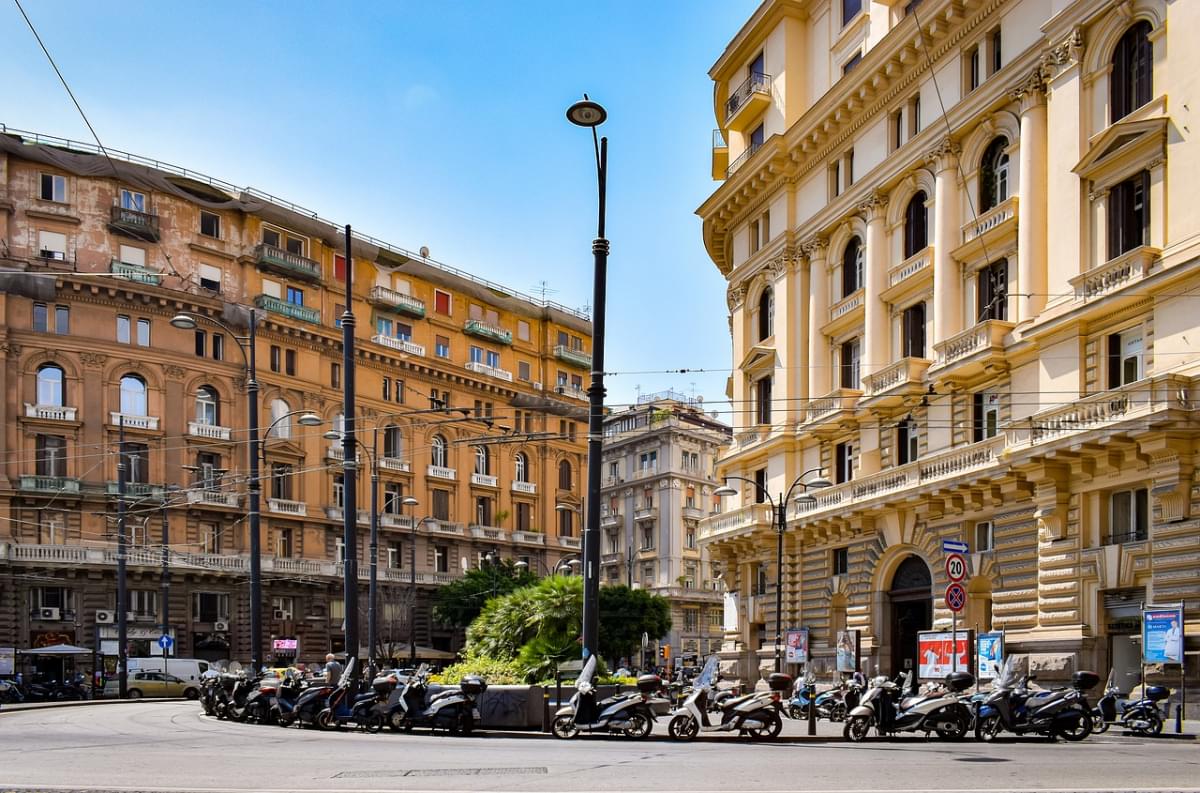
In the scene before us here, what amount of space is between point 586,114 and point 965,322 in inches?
628

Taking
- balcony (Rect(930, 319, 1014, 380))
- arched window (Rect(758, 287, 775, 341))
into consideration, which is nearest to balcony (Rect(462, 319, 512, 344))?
arched window (Rect(758, 287, 775, 341))

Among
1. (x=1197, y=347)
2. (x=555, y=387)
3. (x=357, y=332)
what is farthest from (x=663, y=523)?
(x=1197, y=347)

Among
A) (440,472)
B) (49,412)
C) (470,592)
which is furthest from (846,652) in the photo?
(440,472)

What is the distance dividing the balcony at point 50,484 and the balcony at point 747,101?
31.5m

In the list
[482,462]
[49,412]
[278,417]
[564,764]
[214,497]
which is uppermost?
[49,412]

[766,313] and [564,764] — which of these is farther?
[766,313]

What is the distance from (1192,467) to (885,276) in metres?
12.2

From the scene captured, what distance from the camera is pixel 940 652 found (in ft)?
86.3

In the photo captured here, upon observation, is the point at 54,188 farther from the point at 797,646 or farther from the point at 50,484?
the point at 797,646

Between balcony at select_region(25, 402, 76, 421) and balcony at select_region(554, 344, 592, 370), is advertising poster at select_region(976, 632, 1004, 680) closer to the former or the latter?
balcony at select_region(25, 402, 76, 421)

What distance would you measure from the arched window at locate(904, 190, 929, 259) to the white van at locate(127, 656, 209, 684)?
29563 mm

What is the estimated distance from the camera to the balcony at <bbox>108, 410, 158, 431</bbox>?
5509cm

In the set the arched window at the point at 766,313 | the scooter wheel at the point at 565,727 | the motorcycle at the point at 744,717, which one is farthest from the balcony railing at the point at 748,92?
the scooter wheel at the point at 565,727

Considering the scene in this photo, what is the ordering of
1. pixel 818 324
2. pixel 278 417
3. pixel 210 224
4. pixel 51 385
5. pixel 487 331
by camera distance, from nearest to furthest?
pixel 818 324 < pixel 51 385 < pixel 210 224 < pixel 278 417 < pixel 487 331
